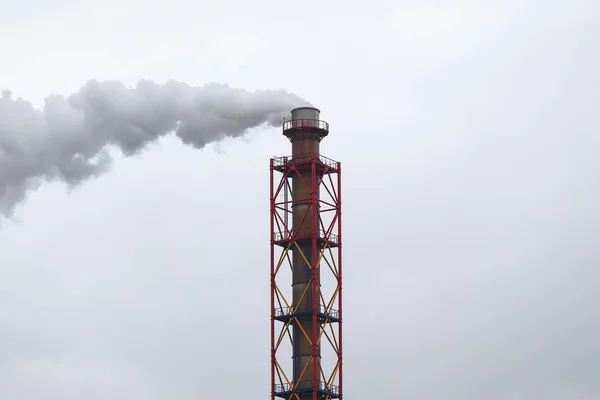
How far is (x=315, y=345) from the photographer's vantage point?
200 m

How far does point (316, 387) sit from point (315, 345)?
3733 mm

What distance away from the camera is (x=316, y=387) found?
199500 millimetres
